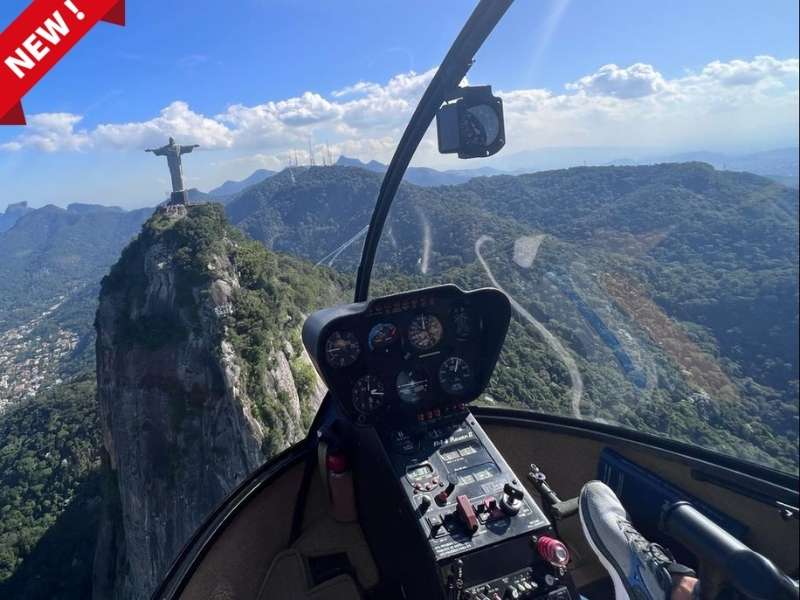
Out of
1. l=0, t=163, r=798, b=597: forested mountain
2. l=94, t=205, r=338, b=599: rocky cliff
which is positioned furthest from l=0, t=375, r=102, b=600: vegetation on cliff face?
l=0, t=163, r=798, b=597: forested mountain

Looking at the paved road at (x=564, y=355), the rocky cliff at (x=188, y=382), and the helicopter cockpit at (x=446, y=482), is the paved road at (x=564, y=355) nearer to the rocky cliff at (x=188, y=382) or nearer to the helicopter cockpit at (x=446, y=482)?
the helicopter cockpit at (x=446, y=482)

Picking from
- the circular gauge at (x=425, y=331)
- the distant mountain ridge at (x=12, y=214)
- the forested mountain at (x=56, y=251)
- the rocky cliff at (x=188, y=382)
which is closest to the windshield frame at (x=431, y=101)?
the circular gauge at (x=425, y=331)

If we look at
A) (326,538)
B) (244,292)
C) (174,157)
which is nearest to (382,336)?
(326,538)

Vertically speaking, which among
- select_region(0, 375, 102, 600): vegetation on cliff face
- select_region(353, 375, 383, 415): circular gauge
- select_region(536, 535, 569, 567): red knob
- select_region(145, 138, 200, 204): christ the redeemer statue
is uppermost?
select_region(145, 138, 200, 204): christ the redeemer statue

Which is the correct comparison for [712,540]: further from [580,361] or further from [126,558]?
[126,558]

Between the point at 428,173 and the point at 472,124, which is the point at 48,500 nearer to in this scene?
the point at 428,173

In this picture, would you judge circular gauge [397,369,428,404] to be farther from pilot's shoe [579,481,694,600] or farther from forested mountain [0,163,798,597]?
pilot's shoe [579,481,694,600]
